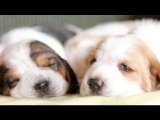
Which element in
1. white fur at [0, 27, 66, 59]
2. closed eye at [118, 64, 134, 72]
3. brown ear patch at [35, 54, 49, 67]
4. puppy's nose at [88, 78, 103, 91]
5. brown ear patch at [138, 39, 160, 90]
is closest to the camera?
puppy's nose at [88, 78, 103, 91]

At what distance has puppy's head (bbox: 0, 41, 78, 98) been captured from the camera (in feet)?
10.6

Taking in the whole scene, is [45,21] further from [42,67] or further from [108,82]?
[108,82]

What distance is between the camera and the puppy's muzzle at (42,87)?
3.23 meters

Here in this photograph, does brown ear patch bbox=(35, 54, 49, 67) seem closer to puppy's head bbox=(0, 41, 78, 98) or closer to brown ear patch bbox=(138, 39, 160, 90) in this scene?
puppy's head bbox=(0, 41, 78, 98)

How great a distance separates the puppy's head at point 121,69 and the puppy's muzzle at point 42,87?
0.27 m

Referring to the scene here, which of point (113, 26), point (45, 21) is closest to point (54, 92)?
point (113, 26)

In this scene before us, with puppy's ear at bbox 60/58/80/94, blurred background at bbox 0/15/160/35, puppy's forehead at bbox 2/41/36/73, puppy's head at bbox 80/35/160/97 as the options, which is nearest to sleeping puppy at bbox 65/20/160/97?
puppy's head at bbox 80/35/160/97

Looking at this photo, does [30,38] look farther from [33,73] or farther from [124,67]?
[124,67]

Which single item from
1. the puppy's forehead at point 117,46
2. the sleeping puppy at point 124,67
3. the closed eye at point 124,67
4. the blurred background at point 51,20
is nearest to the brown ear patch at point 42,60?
the sleeping puppy at point 124,67

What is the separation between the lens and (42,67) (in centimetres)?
338

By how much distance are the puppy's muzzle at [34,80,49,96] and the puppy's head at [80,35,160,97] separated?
273 mm

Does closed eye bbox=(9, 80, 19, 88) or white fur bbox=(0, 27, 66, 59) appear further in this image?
white fur bbox=(0, 27, 66, 59)

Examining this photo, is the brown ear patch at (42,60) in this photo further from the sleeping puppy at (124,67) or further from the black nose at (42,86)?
the sleeping puppy at (124,67)
